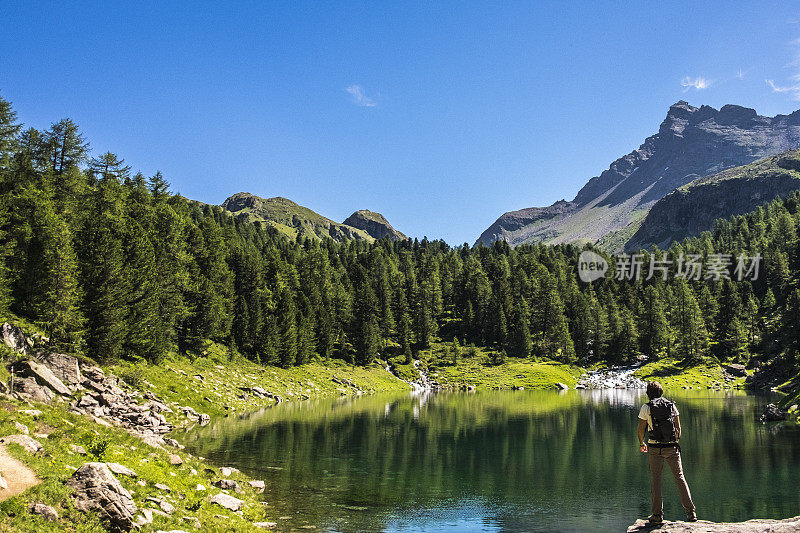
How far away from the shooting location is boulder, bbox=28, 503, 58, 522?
1527 cm

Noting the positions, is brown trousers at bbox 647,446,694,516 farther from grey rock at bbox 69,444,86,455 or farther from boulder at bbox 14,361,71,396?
boulder at bbox 14,361,71,396

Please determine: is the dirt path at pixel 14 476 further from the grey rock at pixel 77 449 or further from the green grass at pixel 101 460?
the grey rock at pixel 77 449

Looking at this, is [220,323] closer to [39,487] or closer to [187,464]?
[187,464]

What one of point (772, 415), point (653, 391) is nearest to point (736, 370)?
point (772, 415)

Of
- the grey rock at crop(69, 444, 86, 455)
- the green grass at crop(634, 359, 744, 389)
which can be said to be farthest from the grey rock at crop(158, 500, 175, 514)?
the green grass at crop(634, 359, 744, 389)

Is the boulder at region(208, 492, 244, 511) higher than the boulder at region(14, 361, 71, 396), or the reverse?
the boulder at region(14, 361, 71, 396)

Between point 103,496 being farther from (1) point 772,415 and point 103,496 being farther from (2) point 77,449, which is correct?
(1) point 772,415

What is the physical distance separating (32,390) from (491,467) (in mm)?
33883

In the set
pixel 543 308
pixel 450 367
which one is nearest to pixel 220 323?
pixel 450 367

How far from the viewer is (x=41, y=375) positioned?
3875cm

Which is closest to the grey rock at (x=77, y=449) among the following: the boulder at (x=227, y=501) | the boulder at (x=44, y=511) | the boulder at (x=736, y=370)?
the boulder at (x=227, y=501)

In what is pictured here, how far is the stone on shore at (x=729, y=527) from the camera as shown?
1249cm

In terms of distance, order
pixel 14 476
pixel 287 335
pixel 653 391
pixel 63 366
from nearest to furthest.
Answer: pixel 653 391
pixel 14 476
pixel 63 366
pixel 287 335

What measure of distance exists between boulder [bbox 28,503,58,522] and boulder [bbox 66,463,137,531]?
919mm
